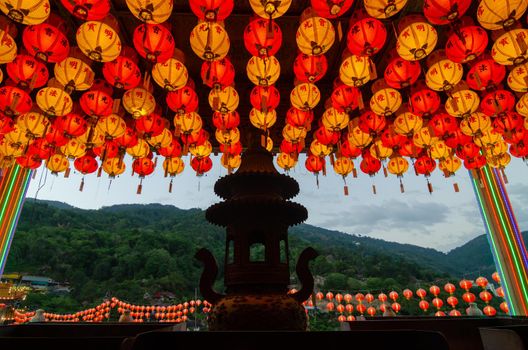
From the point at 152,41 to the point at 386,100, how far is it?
12.7 feet

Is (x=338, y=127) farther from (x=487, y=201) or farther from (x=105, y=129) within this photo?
(x=487, y=201)

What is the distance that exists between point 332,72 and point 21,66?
6207mm

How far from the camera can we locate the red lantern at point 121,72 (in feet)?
14.6

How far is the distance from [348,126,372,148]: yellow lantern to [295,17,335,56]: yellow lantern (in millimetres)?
2705

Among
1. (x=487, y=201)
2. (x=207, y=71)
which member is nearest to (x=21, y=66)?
(x=207, y=71)

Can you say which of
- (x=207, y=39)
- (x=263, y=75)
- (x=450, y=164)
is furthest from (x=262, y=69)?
(x=450, y=164)

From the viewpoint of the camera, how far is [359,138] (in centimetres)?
617

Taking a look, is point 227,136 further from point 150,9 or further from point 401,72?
point 401,72

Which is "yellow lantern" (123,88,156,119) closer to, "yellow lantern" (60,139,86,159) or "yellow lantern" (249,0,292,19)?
"yellow lantern" (60,139,86,159)

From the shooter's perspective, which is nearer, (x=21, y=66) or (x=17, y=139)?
(x=21, y=66)

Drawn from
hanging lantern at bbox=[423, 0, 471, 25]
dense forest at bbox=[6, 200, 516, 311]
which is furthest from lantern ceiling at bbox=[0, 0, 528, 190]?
dense forest at bbox=[6, 200, 516, 311]

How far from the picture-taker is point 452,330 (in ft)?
15.7

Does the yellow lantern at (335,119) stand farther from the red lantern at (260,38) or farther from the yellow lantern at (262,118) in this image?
the red lantern at (260,38)

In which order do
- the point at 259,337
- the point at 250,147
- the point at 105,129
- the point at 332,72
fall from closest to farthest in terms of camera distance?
the point at 259,337, the point at 250,147, the point at 105,129, the point at 332,72
